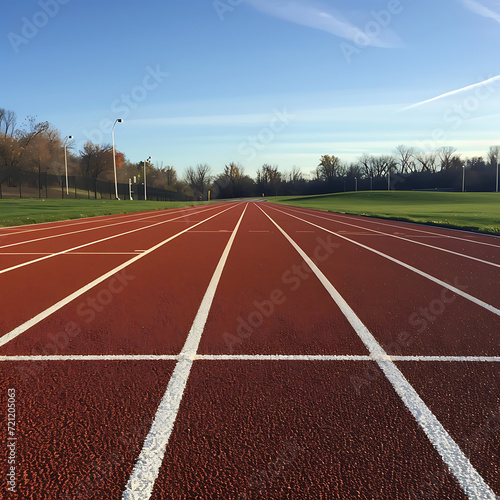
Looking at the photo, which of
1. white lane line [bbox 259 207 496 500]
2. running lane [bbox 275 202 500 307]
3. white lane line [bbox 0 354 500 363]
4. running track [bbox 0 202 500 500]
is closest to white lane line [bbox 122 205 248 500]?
running track [bbox 0 202 500 500]

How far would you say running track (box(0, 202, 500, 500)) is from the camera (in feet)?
7.69

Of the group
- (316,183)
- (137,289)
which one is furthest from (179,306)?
(316,183)

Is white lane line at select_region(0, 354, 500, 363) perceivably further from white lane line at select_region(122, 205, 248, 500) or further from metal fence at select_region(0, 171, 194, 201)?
metal fence at select_region(0, 171, 194, 201)

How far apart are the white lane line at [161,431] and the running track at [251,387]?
11 millimetres

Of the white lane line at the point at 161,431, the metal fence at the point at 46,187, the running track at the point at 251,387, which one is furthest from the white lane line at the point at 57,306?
the metal fence at the point at 46,187

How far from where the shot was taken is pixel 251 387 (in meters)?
3.39

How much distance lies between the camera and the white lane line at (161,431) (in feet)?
7.39

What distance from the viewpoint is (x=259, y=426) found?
9.29ft

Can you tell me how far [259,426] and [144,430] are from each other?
71 cm

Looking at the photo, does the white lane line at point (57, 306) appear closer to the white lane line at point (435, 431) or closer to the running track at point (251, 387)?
the running track at point (251, 387)

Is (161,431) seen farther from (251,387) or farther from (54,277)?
(54,277)

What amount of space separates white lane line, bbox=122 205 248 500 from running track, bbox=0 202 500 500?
11 mm

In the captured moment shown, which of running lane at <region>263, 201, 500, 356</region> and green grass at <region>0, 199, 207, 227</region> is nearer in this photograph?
running lane at <region>263, 201, 500, 356</region>

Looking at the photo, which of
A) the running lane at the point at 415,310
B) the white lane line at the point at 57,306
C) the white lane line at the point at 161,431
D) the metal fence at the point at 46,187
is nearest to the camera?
the white lane line at the point at 161,431
